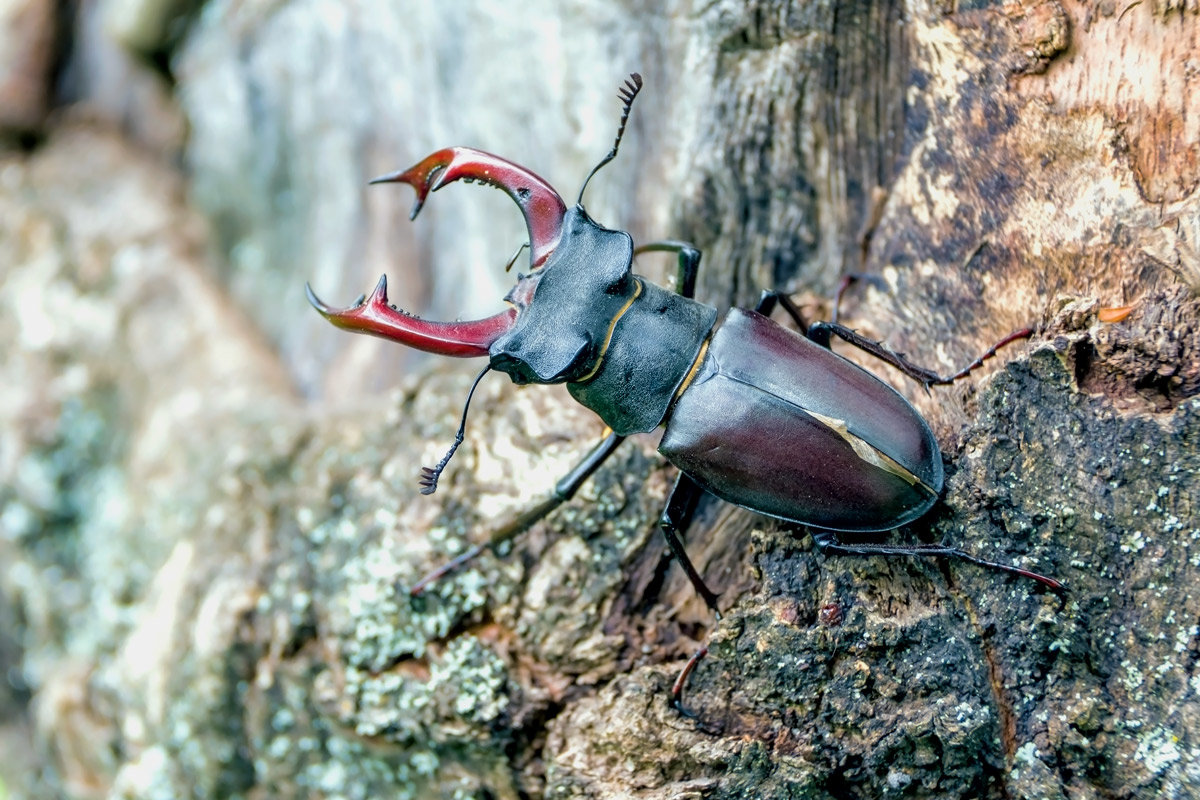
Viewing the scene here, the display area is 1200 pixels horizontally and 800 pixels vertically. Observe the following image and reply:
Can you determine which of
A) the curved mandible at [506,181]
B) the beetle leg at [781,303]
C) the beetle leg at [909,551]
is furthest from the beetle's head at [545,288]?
the beetle leg at [909,551]

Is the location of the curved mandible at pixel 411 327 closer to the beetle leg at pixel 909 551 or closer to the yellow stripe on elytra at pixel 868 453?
the yellow stripe on elytra at pixel 868 453

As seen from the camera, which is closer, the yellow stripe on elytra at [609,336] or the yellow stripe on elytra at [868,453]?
the yellow stripe on elytra at [868,453]

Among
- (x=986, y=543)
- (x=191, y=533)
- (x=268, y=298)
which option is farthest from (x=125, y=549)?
(x=986, y=543)

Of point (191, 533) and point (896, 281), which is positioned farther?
point (191, 533)

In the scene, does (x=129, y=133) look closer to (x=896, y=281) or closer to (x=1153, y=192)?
(x=896, y=281)

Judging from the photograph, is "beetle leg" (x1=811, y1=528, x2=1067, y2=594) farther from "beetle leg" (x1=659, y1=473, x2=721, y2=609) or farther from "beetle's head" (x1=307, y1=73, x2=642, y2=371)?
"beetle's head" (x1=307, y1=73, x2=642, y2=371)

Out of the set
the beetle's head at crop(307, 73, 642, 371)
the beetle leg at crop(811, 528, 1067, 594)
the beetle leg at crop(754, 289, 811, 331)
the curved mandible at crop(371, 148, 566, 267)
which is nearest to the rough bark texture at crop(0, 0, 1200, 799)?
the beetle leg at crop(811, 528, 1067, 594)
